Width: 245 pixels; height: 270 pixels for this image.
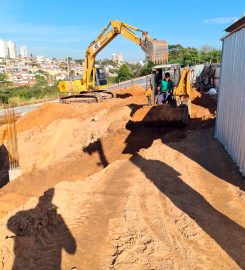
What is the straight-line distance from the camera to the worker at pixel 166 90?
1509 centimetres

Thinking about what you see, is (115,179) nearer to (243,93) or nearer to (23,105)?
(243,93)

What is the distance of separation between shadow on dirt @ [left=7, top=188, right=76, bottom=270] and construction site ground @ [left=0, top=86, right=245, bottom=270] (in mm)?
15

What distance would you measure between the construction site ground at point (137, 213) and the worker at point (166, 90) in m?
3.21

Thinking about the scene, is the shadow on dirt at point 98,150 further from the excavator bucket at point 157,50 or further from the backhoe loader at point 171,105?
the excavator bucket at point 157,50

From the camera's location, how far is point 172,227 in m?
5.55

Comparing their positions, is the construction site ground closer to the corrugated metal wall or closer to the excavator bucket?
the corrugated metal wall

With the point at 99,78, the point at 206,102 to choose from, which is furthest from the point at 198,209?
the point at 99,78

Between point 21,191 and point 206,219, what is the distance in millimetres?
7861

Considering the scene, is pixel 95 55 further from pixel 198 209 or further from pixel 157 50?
pixel 198 209

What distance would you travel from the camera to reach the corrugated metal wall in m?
8.26

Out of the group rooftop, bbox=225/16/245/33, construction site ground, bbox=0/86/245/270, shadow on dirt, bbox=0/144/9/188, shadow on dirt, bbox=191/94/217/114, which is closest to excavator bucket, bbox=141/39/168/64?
shadow on dirt, bbox=191/94/217/114

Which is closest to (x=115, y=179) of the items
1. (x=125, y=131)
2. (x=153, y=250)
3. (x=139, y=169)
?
(x=139, y=169)

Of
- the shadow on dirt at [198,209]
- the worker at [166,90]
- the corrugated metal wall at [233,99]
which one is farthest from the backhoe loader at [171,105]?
the shadow on dirt at [198,209]

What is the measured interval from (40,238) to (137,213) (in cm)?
174
